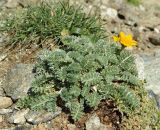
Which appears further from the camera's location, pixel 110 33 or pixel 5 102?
pixel 110 33

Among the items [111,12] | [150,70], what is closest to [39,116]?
[150,70]

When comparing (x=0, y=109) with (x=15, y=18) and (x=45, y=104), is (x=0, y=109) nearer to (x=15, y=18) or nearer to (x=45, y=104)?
(x=45, y=104)

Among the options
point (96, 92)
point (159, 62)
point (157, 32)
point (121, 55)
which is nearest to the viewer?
point (96, 92)

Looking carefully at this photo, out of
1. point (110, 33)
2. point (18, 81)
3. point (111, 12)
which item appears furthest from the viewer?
point (111, 12)

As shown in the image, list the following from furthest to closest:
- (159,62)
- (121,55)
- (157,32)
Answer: (157,32) < (159,62) < (121,55)

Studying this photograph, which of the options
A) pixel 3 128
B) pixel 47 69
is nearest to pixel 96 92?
pixel 47 69

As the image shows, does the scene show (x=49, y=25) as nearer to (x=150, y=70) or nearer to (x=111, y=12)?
(x=150, y=70)

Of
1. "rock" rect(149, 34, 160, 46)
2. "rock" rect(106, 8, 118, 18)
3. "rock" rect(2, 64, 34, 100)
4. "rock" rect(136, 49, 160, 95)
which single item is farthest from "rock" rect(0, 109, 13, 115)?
"rock" rect(106, 8, 118, 18)
